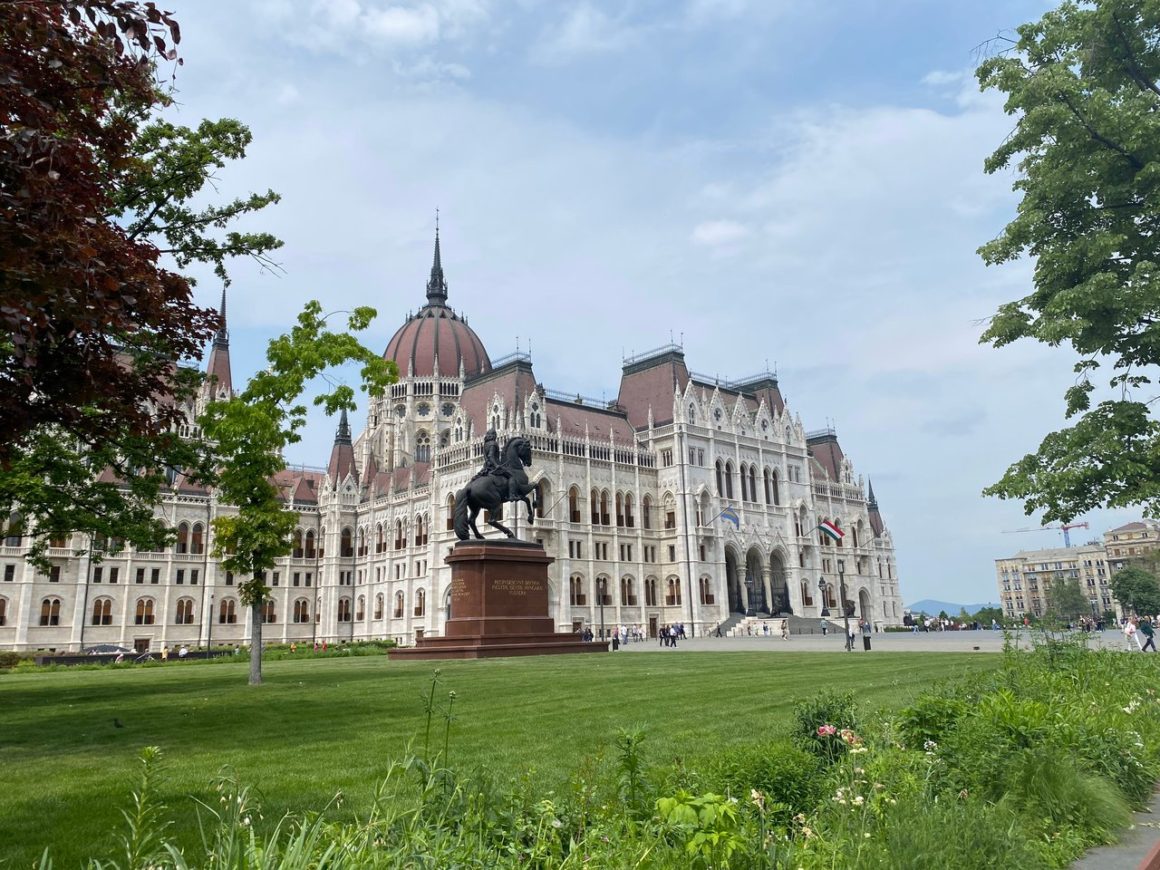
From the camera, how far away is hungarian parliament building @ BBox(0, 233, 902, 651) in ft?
222

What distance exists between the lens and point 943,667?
19.8 meters

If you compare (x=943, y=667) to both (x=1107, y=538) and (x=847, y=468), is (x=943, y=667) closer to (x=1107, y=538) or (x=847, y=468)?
(x=847, y=468)

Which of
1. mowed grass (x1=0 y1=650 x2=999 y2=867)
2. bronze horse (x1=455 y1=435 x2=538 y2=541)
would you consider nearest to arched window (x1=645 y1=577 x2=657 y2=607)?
bronze horse (x1=455 y1=435 x2=538 y2=541)

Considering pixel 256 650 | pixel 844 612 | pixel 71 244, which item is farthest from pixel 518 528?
pixel 71 244

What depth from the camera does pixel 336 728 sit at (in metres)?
11.9

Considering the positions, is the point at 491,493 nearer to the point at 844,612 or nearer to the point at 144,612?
the point at 844,612

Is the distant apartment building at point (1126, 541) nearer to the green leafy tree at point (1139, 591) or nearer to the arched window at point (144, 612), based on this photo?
the green leafy tree at point (1139, 591)

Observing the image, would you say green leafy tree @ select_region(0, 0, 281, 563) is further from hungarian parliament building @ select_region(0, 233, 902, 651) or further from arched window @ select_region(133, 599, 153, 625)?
arched window @ select_region(133, 599, 153, 625)

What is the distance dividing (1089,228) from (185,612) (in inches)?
2996

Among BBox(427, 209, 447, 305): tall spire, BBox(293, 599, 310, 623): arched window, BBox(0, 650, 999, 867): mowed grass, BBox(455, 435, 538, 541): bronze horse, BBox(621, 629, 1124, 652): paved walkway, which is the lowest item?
BBox(621, 629, 1124, 652): paved walkway

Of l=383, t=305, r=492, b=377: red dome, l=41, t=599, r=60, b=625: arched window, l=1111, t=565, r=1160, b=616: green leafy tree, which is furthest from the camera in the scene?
l=1111, t=565, r=1160, b=616: green leafy tree

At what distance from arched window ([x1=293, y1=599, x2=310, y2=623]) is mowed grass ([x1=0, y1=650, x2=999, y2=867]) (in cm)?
6314

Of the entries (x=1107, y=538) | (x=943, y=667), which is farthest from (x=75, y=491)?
(x=1107, y=538)

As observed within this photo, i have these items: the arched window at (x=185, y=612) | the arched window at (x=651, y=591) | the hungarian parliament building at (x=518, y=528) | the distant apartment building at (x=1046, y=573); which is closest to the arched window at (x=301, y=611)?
the hungarian parliament building at (x=518, y=528)
